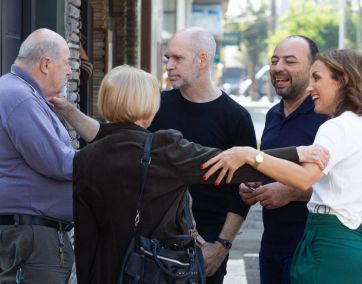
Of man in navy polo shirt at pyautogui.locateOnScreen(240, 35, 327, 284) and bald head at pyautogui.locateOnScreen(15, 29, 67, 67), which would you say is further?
man in navy polo shirt at pyautogui.locateOnScreen(240, 35, 327, 284)

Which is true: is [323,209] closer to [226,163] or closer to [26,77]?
[226,163]

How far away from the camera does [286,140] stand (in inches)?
194

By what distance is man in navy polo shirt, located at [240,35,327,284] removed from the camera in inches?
183

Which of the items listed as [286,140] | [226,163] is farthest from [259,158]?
[286,140]

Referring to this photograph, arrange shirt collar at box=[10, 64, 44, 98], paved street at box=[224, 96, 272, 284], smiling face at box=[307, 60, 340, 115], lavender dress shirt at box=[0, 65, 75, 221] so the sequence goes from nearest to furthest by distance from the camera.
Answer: smiling face at box=[307, 60, 340, 115] → lavender dress shirt at box=[0, 65, 75, 221] → shirt collar at box=[10, 64, 44, 98] → paved street at box=[224, 96, 272, 284]

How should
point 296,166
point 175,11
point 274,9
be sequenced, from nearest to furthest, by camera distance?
point 296,166 → point 175,11 → point 274,9

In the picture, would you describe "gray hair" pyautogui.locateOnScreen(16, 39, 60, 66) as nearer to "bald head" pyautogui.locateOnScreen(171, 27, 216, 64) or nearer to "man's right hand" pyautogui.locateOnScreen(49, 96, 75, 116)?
"man's right hand" pyautogui.locateOnScreen(49, 96, 75, 116)

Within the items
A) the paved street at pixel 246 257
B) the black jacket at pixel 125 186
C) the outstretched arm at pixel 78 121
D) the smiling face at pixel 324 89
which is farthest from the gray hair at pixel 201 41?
the paved street at pixel 246 257

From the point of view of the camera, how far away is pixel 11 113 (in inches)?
163

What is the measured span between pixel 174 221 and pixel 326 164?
0.68m

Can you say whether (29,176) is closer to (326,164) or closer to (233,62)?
(326,164)

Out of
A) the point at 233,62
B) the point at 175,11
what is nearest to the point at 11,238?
the point at 175,11

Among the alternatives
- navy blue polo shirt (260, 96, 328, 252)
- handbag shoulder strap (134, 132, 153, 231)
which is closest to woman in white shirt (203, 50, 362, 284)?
handbag shoulder strap (134, 132, 153, 231)

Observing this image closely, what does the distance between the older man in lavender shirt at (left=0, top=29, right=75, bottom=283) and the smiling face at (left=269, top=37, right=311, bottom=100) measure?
4.63 feet
